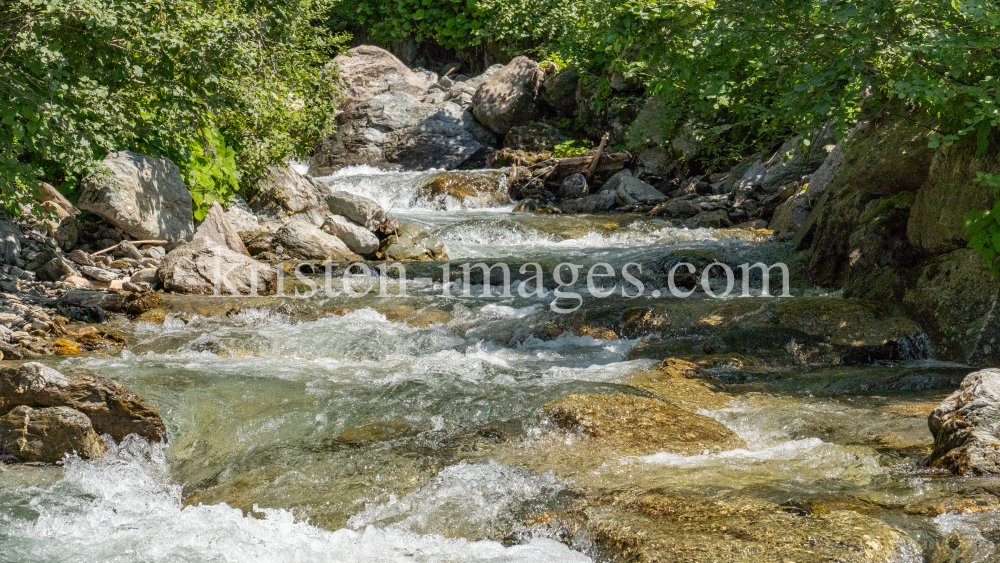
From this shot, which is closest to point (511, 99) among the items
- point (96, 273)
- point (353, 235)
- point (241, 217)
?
point (353, 235)

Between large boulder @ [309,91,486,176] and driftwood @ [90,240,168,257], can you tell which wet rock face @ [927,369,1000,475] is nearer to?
driftwood @ [90,240,168,257]

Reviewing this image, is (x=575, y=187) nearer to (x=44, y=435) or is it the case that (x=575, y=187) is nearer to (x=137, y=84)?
(x=137, y=84)

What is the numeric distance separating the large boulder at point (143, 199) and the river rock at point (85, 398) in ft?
13.5

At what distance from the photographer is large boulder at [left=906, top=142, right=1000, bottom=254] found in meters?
6.01

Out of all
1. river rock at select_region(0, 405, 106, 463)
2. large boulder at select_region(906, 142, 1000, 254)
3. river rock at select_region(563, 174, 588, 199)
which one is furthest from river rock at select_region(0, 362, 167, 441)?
river rock at select_region(563, 174, 588, 199)

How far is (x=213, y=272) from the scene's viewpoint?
28.1 feet

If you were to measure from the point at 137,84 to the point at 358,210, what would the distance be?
414cm

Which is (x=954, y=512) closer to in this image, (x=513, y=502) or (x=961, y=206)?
(x=513, y=502)

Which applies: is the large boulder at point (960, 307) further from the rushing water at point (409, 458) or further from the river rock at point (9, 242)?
the river rock at point (9, 242)

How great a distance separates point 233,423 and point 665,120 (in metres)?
11.4

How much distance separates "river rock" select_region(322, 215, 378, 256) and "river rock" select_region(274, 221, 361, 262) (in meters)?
0.17

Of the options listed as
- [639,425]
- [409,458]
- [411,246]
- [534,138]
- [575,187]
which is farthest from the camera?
[534,138]

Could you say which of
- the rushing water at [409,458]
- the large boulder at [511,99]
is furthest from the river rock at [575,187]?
the rushing water at [409,458]

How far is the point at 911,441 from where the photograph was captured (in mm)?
4223
